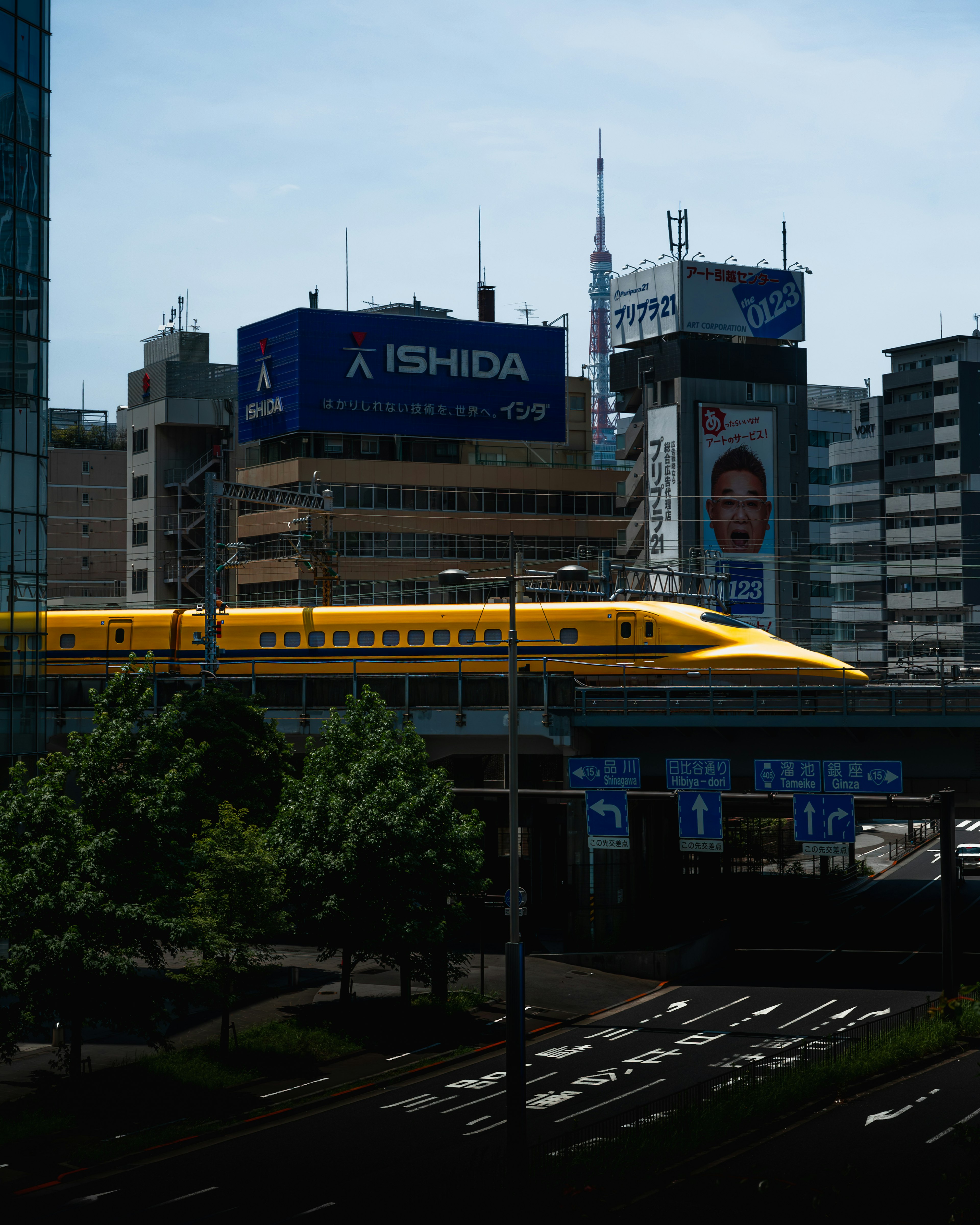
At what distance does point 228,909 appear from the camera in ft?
112

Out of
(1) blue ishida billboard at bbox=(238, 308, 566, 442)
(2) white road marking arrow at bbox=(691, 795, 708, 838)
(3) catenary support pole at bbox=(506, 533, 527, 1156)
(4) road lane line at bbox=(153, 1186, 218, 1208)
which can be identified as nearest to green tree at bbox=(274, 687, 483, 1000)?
(2) white road marking arrow at bbox=(691, 795, 708, 838)

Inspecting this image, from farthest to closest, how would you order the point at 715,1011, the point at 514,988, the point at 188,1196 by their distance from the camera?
the point at 715,1011 → the point at 514,988 → the point at 188,1196

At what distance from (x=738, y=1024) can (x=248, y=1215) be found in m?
18.5

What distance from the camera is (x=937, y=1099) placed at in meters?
29.2

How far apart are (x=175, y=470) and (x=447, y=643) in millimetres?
72701

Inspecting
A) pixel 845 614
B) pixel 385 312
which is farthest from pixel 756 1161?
pixel 845 614

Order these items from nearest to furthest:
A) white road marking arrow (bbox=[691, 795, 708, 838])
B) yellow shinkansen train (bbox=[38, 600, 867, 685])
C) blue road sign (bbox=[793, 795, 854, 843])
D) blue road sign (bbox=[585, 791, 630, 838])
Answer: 1. blue road sign (bbox=[793, 795, 854, 843])
2. white road marking arrow (bbox=[691, 795, 708, 838])
3. blue road sign (bbox=[585, 791, 630, 838])
4. yellow shinkansen train (bbox=[38, 600, 867, 685])

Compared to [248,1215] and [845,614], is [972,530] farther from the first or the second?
[248,1215]

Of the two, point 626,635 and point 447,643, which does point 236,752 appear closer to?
point 447,643

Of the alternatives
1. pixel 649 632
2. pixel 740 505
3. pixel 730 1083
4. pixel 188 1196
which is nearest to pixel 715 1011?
pixel 730 1083

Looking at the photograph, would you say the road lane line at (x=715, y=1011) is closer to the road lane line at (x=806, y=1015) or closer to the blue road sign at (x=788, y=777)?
the road lane line at (x=806, y=1015)

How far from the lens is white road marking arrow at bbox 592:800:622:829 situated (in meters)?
40.6

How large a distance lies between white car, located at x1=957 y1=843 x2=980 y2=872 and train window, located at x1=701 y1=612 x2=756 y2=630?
2526 cm

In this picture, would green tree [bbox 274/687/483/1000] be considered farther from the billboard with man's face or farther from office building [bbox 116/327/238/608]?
office building [bbox 116/327/238/608]
